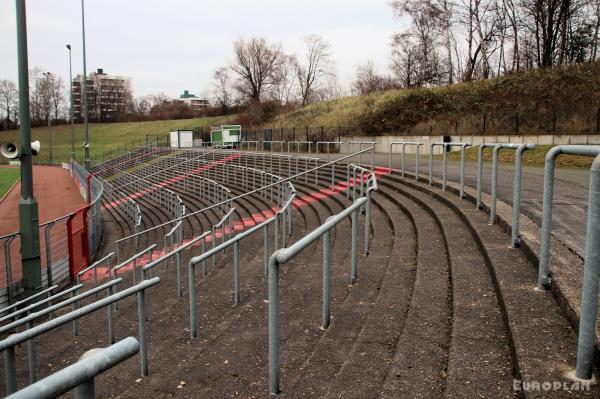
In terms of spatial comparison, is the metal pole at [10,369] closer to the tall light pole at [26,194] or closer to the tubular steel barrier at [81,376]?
the tubular steel barrier at [81,376]

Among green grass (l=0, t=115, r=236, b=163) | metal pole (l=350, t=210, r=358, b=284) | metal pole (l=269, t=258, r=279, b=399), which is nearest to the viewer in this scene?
metal pole (l=269, t=258, r=279, b=399)

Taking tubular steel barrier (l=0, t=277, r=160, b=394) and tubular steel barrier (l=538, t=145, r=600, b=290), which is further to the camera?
tubular steel barrier (l=538, t=145, r=600, b=290)

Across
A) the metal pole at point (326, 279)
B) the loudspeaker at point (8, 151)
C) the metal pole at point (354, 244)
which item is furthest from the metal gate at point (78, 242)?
the metal pole at point (326, 279)

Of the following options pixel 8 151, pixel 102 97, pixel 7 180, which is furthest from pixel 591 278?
pixel 102 97

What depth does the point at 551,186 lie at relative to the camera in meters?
Result: 3.78

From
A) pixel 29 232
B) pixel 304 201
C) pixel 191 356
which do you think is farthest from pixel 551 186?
pixel 304 201

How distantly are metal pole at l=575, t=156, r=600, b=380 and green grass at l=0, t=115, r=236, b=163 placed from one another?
65326 mm

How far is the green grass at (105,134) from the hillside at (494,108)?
123 feet

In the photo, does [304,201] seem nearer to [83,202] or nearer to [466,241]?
[466,241]

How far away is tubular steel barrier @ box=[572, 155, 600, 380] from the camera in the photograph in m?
2.54

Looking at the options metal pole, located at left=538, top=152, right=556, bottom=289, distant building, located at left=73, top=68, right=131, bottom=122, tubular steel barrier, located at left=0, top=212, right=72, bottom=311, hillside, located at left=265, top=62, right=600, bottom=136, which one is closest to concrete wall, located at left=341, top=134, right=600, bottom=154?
hillside, located at left=265, top=62, right=600, bottom=136

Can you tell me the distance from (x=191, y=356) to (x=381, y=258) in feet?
8.49

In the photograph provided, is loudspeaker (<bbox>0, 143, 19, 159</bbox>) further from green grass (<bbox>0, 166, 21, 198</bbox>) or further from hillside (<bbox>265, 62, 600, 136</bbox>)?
green grass (<bbox>0, 166, 21, 198</bbox>)

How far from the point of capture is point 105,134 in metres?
82.6
